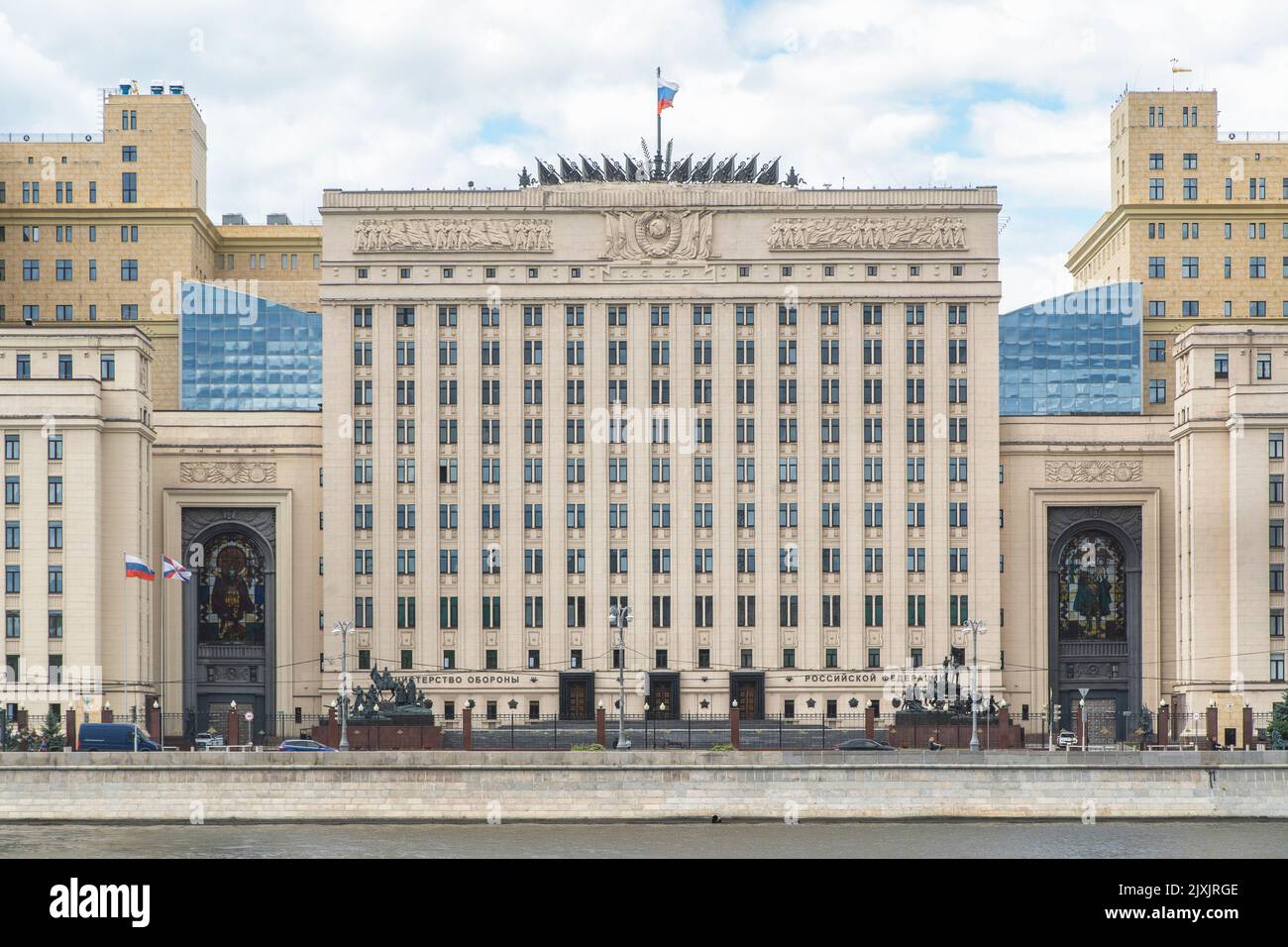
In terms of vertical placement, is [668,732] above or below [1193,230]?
below

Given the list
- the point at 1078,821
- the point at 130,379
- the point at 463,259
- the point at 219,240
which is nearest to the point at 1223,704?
the point at 1078,821

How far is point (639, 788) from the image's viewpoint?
85062 mm

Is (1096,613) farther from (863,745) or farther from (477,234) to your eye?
(477,234)

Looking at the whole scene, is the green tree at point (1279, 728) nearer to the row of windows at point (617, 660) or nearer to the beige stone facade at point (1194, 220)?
the row of windows at point (617, 660)

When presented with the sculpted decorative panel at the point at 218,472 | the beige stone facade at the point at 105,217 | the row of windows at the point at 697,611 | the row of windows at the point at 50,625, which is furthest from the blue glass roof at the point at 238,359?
the row of windows at the point at 50,625

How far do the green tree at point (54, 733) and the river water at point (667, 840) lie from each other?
11094 mm

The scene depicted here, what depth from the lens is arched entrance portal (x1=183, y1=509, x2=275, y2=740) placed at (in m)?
120

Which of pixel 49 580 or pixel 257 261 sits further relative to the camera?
pixel 257 261

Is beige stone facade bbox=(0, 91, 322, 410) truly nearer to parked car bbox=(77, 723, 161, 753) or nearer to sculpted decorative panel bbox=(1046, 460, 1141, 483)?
parked car bbox=(77, 723, 161, 753)

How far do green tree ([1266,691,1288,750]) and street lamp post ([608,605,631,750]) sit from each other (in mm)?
29395

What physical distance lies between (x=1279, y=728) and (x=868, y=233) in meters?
39.2

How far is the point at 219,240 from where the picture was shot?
148 meters

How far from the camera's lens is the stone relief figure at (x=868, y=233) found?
120 metres

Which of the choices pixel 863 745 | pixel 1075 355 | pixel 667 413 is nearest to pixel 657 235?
pixel 667 413
